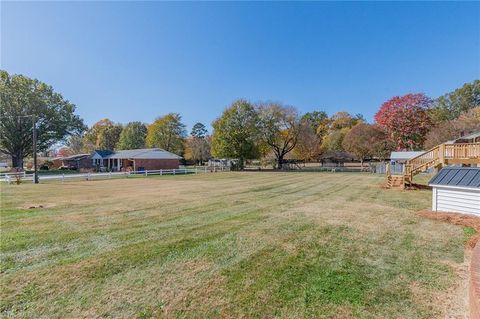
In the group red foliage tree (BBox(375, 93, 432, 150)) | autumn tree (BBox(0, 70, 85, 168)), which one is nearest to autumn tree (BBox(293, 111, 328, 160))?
red foliage tree (BBox(375, 93, 432, 150))

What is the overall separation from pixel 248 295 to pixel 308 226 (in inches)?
144

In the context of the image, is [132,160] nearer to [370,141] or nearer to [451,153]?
[451,153]

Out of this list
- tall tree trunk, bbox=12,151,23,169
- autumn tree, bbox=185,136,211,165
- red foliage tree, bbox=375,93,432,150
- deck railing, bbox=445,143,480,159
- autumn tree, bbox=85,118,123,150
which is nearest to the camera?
deck railing, bbox=445,143,480,159

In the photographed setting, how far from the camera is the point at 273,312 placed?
2.96m

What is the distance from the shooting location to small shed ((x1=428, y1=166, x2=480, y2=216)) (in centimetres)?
734

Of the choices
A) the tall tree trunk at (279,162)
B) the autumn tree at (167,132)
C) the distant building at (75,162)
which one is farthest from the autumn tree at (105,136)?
the tall tree trunk at (279,162)

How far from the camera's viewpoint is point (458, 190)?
7766 mm

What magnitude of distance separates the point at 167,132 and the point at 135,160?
59.8 ft

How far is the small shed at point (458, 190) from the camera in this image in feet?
24.1

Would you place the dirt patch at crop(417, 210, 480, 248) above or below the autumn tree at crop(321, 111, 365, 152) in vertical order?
below

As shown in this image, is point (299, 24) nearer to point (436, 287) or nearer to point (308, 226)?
point (308, 226)

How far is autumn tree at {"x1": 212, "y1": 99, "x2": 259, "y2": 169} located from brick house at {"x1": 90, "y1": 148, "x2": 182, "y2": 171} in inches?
287

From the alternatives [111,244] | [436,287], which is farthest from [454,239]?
[111,244]

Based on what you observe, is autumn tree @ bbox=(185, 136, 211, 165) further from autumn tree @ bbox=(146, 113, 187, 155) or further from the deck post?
the deck post
